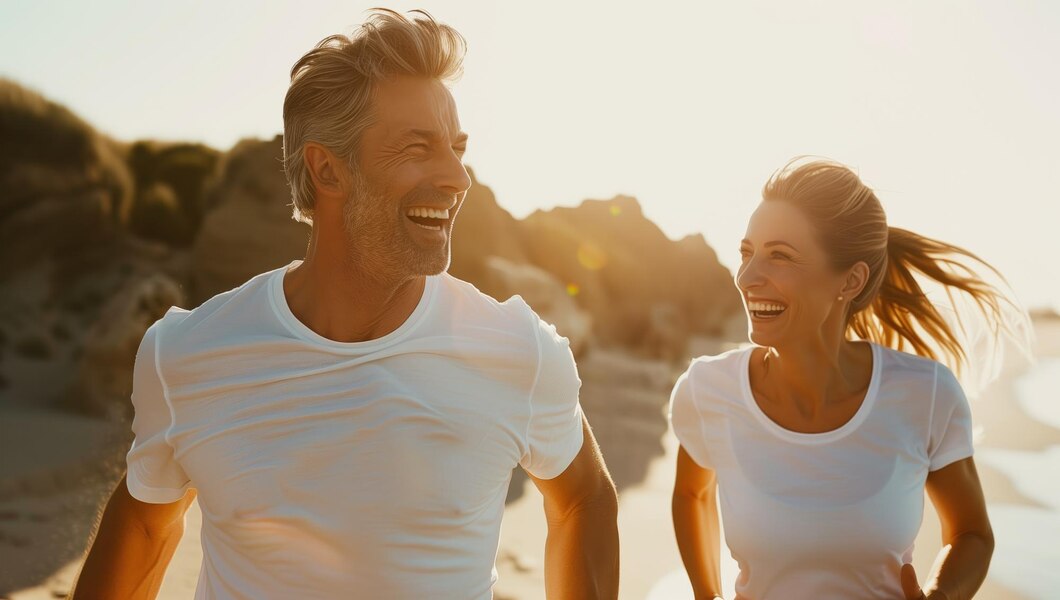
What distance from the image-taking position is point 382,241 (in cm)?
211

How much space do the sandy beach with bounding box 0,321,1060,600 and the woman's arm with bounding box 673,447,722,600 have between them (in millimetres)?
2149

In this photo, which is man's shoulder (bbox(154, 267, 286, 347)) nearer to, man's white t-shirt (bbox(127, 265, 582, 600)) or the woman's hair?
man's white t-shirt (bbox(127, 265, 582, 600))

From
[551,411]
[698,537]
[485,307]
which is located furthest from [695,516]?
[485,307]

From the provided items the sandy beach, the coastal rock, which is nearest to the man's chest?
the sandy beach

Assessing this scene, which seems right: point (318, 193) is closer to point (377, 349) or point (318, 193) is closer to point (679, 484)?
point (377, 349)

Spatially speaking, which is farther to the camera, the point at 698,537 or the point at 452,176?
the point at 698,537

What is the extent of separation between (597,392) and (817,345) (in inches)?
458

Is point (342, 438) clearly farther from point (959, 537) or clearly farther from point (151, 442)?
point (959, 537)

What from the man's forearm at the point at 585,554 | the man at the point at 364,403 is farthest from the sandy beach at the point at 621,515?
the man at the point at 364,403

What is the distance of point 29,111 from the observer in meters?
19.1

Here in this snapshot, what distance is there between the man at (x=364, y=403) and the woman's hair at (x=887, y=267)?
0.98 metres

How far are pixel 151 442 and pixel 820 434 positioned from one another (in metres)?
1.79

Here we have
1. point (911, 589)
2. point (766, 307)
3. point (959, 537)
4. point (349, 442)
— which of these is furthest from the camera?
point (766, 307)

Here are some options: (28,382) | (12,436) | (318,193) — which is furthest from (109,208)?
(318,193)
